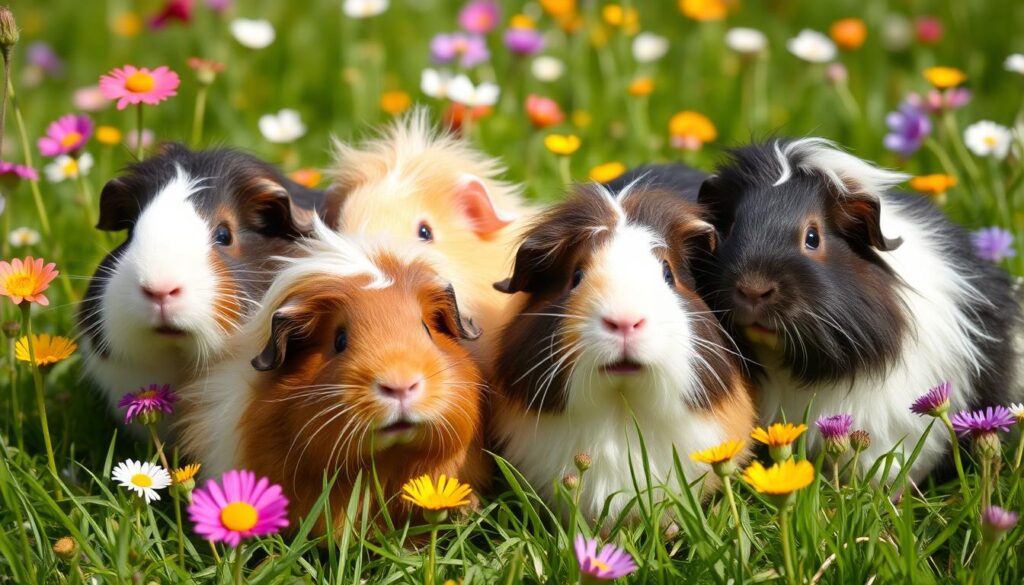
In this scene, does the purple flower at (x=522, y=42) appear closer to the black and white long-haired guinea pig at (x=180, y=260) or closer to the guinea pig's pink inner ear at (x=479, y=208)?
the guinea pig's pink inner ear at (x=479, y=208)

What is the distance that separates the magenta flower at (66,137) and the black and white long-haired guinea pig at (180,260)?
77 cm

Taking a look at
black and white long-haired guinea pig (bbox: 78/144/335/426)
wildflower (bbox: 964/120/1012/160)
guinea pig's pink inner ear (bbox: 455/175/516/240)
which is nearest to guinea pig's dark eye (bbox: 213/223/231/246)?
black and white long-haired guinea pig (bbox: 78/144/335/426)

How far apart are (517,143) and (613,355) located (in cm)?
328

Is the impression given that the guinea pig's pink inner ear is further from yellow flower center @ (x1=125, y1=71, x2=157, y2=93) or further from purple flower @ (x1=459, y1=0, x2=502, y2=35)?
purple flower @ (x1=459, y1=0, x2=502, y2=35)

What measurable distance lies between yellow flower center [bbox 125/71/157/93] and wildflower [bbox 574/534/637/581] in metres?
2.27

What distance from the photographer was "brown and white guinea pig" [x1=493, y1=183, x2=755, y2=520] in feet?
10.6

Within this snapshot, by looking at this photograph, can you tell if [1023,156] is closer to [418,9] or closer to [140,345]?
[140,345]

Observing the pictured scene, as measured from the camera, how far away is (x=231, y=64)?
706 centimetres

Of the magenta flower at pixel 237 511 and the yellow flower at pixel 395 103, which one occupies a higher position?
the magenta flower at pixel 237 511

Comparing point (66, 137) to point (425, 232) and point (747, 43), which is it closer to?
point (425, 232)

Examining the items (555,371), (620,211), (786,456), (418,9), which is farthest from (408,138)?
(418,9)

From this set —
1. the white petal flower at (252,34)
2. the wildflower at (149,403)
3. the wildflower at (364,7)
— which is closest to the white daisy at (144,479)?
the wildflower at (149,403)

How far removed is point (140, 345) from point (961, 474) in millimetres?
2388

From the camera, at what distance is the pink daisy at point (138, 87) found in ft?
13.4
